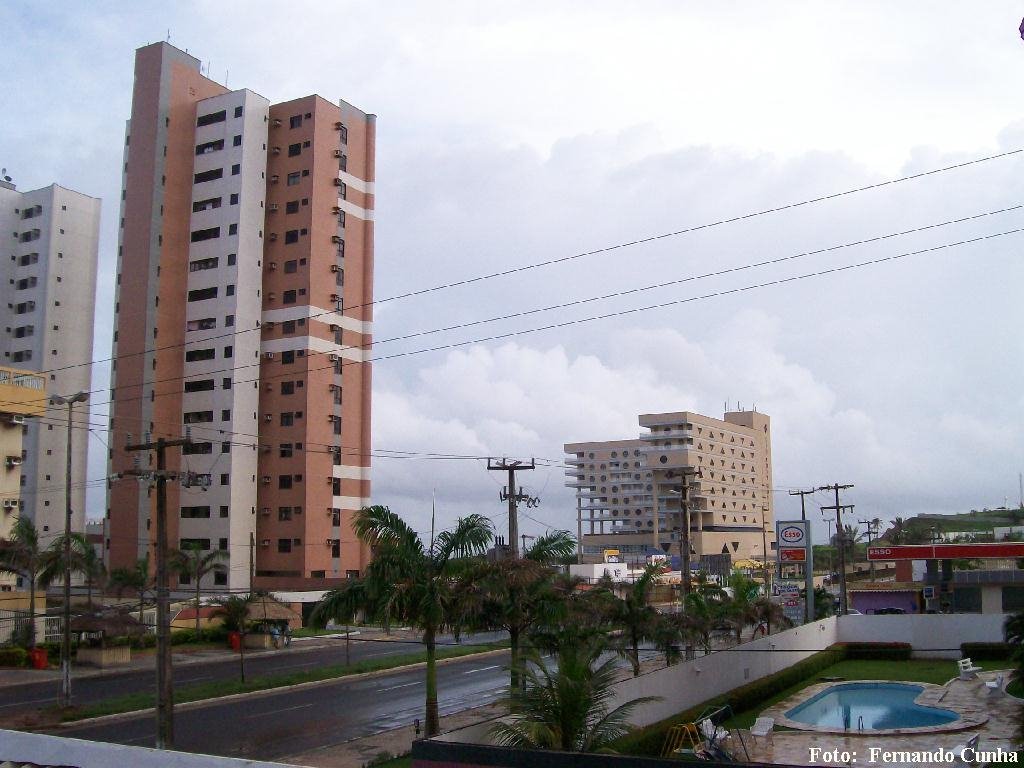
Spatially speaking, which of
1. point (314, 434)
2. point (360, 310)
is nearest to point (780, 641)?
point (314, 434)

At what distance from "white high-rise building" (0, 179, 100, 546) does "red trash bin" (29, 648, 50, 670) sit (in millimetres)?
40174

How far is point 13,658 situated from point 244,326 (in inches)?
1324

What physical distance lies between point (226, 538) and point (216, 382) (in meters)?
12.2

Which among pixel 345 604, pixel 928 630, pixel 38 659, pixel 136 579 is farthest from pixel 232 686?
pixel 928 630

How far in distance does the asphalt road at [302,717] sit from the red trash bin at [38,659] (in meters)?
15.8

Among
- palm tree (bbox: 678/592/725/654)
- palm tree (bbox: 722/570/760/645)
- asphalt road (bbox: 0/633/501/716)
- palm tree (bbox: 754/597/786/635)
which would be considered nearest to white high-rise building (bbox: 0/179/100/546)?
asphalt road (bbox: 0/633/501/716)

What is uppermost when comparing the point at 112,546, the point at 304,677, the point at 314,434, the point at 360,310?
the point at 360,310

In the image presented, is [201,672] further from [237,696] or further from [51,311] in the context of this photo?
[51,311]

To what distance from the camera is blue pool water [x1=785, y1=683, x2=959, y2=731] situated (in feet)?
93.8

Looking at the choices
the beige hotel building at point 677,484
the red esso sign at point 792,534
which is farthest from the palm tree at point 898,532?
the red esso sign at point 792,534

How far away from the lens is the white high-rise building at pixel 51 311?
84038 mm

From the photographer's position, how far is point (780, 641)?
36562 mm

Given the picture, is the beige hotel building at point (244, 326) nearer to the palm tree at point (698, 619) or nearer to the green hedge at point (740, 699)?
the palm tree at point (698, 619)

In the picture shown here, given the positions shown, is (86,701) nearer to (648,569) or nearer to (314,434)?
(648,569)
